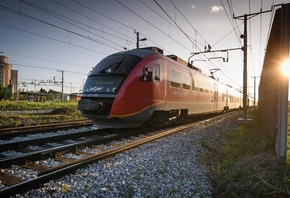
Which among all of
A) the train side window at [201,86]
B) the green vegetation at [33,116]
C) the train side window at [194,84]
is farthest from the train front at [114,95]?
the train side window at [201,86]

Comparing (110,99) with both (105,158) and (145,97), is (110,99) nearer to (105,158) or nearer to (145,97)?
(145,97)

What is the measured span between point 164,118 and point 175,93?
128 centimetres

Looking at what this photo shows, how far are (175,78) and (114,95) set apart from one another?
3.90 metres

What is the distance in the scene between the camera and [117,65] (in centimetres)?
846

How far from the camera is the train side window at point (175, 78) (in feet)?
33.7

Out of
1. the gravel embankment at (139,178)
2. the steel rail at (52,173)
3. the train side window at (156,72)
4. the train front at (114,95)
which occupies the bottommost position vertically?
the gravel embankment at (139,178)

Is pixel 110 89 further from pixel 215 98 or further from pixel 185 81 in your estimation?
pixel 215 98

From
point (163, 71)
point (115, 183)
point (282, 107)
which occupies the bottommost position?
point (115, 183)

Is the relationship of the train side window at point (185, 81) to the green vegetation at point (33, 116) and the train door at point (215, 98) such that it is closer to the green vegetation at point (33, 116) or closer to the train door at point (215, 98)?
the train door at point (215, 98)

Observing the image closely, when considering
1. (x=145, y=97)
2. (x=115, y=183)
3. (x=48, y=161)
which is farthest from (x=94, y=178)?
(x=145, y=97)

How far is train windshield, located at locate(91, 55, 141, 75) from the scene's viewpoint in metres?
8.27

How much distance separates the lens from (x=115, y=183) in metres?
3.81

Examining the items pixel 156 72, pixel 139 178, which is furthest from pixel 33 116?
pixel 139 178

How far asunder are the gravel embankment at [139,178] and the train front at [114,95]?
7.32 ft
